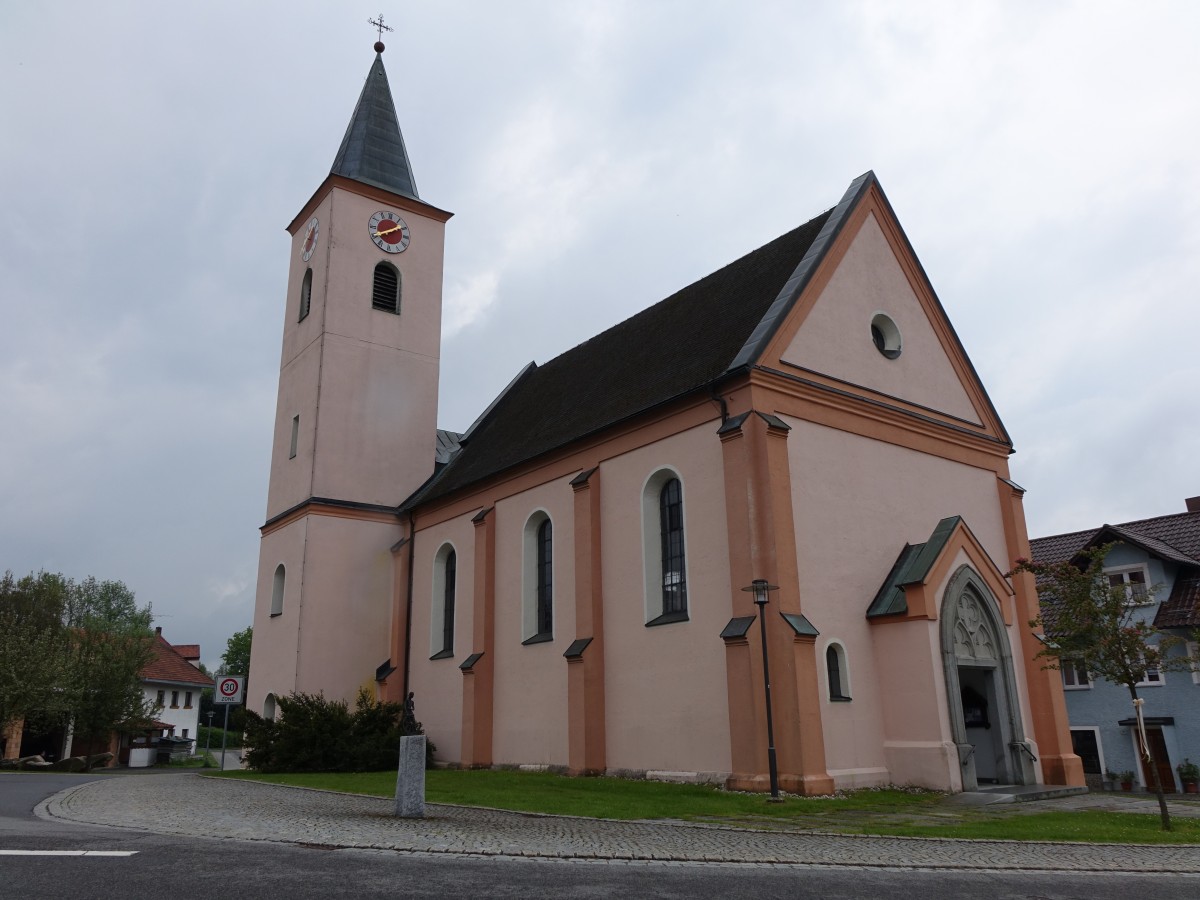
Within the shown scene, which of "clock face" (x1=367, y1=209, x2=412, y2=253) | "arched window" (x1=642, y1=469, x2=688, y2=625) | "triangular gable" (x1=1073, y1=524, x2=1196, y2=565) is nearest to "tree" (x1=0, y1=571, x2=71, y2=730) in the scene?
"clock face" (x1=367, y1=209, x2=412, y2=253)

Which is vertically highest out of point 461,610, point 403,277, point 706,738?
point 403,277

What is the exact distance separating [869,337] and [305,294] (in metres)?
19.9

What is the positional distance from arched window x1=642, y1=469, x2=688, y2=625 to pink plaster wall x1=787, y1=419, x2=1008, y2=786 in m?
2.54

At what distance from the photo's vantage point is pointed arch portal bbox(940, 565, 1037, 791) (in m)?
18.6

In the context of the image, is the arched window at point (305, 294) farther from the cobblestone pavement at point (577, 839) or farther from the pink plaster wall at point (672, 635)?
the cobblestone pavement at point (577, 839)

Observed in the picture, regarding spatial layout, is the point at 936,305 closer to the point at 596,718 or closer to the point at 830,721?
the point at 830,721

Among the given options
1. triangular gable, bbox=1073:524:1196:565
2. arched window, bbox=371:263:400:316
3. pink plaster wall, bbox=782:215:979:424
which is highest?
arched window, bbox=371:263:400:316

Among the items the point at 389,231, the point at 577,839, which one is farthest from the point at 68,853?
the point at 389,231

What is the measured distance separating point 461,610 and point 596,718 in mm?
7361

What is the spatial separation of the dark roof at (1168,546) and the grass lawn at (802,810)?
15.8 m

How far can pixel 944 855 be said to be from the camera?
9.55m

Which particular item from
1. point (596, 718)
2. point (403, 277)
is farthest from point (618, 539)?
point (403, 277)

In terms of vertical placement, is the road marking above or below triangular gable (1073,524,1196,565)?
below

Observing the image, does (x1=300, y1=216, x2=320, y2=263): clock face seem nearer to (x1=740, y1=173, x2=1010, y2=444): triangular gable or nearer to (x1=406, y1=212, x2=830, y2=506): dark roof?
(x1=406, y1=212, x2=830, y2=506): dark roof
